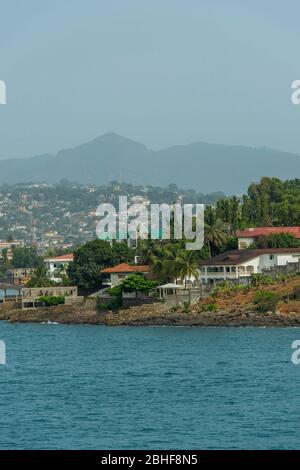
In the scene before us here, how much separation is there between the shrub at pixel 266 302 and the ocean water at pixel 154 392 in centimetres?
436

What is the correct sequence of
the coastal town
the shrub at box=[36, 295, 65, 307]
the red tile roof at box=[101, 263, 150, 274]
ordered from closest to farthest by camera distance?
1. the coastal town
2. the red tile roof at box=[101, 263, 150, 274]
3. the shrub at box=[36, 295, 65, 307]

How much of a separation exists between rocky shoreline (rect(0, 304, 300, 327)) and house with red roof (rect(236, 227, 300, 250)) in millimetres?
13192

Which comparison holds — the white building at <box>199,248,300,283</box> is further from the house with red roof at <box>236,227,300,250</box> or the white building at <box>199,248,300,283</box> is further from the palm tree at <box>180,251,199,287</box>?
the house with red roof at <box>236,227,300,250</box>

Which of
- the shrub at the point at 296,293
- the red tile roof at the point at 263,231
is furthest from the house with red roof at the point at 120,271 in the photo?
the shrub at the point at 296,293

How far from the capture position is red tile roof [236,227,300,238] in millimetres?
98812

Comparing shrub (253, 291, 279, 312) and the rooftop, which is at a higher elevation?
the rooftop

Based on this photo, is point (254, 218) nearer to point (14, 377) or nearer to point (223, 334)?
point (223, 334)

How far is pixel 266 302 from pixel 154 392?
99.1ft

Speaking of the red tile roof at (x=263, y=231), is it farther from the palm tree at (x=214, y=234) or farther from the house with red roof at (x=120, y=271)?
the house with red roof at (x=120, y=271)

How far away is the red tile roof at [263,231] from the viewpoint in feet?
324

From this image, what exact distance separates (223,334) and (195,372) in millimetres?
17535

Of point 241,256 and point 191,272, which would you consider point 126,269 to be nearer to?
point 191,272

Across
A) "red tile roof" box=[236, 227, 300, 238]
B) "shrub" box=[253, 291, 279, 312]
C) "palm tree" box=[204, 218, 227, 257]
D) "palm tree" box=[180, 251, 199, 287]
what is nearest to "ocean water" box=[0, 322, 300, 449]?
"shrub" box=[253, 291, 279, 312]
